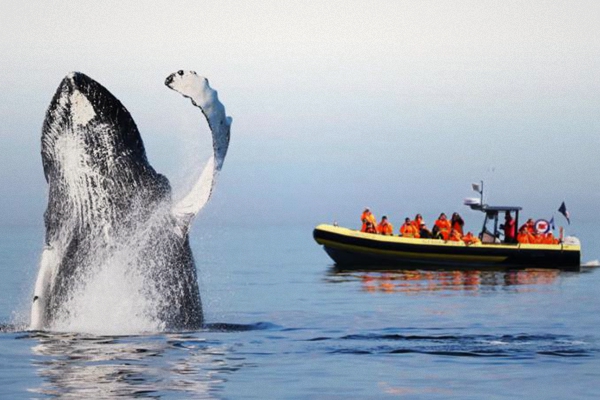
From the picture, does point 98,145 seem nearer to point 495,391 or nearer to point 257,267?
point 495,391

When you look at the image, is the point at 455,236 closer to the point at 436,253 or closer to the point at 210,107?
the point at 436,253

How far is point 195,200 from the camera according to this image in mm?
12352

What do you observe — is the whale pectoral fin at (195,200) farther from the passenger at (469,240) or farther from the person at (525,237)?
the person at (525,237)

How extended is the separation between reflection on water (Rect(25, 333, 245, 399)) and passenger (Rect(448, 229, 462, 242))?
27.5 meters

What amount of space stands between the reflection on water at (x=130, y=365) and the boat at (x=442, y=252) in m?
26.3

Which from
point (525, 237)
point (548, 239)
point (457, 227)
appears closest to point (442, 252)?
point (457, 227)

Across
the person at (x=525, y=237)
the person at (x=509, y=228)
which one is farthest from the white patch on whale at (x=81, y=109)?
the person at (x=525, y=237)

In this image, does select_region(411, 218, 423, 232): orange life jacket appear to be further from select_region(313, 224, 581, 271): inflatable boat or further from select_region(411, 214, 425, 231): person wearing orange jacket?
select_region(313, 224, 581, 271): inflatable boat

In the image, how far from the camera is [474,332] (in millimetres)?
17906

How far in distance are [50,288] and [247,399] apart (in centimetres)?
290

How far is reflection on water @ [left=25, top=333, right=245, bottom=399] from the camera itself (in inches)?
427

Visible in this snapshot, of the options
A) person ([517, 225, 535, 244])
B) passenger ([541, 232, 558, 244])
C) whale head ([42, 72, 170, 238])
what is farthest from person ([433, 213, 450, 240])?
whale head ([42, 72, 170, 238])

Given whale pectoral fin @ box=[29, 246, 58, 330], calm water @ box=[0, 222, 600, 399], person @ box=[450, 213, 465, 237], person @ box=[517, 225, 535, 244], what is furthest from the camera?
person @ box=[517, 225, 535, 244]

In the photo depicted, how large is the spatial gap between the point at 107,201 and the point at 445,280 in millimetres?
22626
